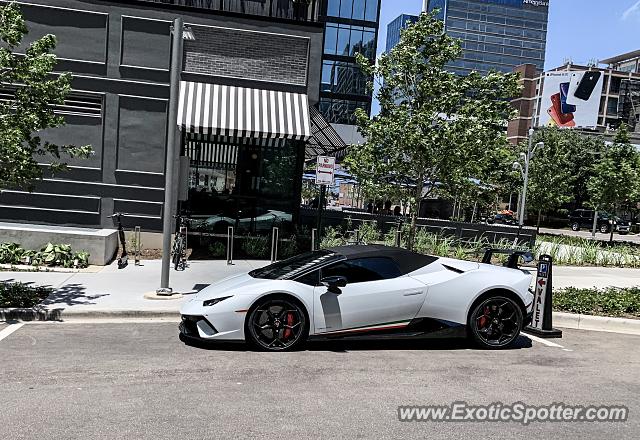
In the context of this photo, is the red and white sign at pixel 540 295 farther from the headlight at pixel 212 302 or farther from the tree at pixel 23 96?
the tree at pixel 23 96

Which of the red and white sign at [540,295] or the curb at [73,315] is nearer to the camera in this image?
the curb at [73,315]

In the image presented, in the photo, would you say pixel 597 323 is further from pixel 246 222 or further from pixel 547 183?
pixel 547 183

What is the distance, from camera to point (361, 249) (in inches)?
297

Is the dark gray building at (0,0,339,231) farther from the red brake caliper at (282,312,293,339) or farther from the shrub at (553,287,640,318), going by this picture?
the red brake caliper at (282,312,293,339)

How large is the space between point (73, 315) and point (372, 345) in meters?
4.31

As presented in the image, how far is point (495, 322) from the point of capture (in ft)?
24.3

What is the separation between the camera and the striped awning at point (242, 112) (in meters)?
14.0

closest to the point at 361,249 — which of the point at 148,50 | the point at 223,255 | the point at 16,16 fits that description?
the point at 16,16

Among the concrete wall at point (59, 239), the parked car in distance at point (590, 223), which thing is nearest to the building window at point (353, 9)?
the parked car in distance at point (590, 223)

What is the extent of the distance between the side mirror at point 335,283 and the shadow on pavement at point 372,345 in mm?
752

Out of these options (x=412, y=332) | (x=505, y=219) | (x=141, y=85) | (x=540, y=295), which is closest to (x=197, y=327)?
(x=412, y=332)

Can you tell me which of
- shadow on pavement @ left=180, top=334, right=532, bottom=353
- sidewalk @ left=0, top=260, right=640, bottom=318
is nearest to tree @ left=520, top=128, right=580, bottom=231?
sidewalk @ left=0, top=260, right=640, bottom=318

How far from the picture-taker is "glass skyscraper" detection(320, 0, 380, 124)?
63188mm

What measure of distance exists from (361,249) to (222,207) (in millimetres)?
8896
